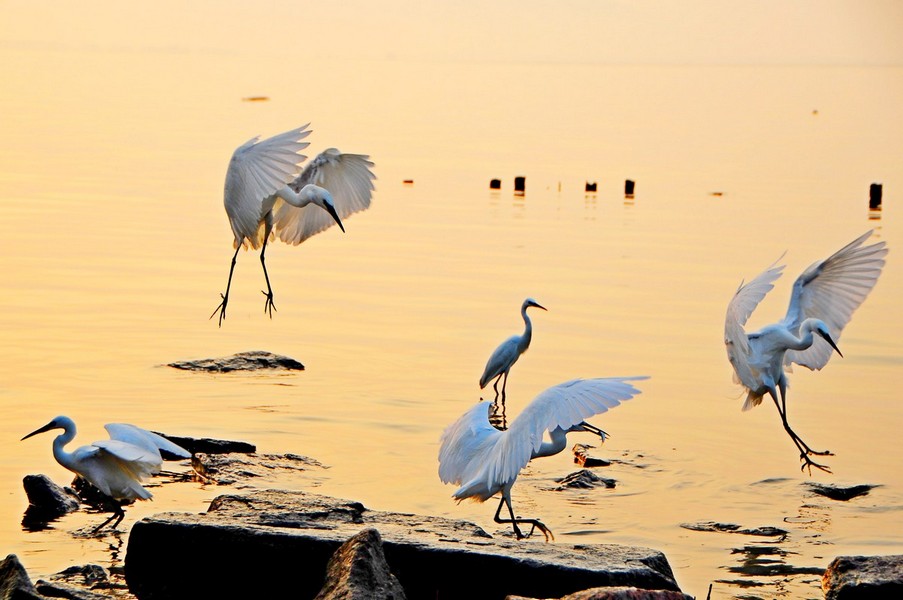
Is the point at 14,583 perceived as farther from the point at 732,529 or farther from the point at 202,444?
the point at 732,529

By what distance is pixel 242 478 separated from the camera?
9.70m

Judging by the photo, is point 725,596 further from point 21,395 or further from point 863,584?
point 21,395

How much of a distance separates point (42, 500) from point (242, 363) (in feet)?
15.5

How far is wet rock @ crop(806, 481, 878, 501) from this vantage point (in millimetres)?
10445

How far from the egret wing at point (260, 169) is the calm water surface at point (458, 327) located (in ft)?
5.50

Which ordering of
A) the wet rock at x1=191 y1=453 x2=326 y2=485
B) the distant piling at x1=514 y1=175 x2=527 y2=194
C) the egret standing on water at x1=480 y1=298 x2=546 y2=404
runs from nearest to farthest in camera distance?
the wet rock at x1=191 y1=453 x2=326 y2=485, the egret standing on water at x1=480 y1=298 x2=546 y2=404, the distant piling at x1=514 y1=175 x2=527 y2=194

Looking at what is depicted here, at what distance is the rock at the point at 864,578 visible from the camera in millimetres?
7113

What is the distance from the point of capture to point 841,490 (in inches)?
413

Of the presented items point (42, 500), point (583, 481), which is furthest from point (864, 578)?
point (42, 500)

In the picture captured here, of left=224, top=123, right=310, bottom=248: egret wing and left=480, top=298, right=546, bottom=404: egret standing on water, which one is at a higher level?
left=224, top=123, right=310, bottom=248: egret wing

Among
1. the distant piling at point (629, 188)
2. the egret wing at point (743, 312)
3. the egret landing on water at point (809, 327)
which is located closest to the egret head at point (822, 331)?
the egret landing on water at point (809, 327)

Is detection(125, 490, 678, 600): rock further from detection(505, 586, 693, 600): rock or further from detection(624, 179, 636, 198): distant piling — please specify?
detection(624, 179, 636, 198): distant piling

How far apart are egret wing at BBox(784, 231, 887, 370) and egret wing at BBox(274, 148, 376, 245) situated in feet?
12.6

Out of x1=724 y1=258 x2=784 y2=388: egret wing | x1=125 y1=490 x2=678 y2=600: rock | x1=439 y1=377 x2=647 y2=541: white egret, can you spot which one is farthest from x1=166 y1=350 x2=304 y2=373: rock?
x1=125 y1=490 x2=678 y2=600: rock
